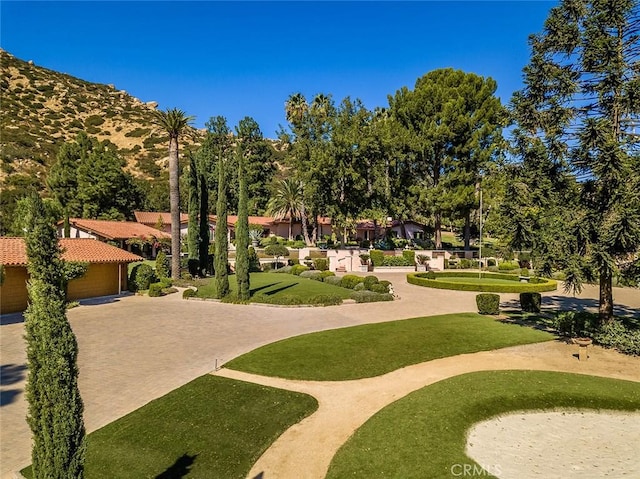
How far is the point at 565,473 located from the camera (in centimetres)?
791

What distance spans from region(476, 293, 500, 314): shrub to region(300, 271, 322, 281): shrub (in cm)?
1547

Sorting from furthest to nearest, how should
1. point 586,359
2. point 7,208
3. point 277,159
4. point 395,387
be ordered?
point 277,159, point 7,208, point 586,359, point 395,387

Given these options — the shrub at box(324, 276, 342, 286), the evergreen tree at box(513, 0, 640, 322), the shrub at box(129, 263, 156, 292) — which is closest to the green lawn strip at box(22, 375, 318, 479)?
the evergreen tree at box(513, 0, 640, 322)

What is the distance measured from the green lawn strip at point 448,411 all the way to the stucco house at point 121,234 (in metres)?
40.0

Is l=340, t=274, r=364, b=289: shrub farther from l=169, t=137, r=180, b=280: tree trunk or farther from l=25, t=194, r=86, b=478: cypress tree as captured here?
l=25, t=194, r=86, b=478: cypress tree

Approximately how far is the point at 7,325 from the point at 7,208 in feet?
142

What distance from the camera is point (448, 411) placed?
1002 cm

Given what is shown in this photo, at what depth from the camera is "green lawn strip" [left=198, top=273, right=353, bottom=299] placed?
27078mm

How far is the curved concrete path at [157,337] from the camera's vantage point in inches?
410

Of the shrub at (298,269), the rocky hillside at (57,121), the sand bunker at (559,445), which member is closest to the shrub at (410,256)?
the shrub at (298,269)

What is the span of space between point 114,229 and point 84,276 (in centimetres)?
2133

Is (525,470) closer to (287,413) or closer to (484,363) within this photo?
(287,413)

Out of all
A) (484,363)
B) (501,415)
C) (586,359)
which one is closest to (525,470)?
(501,415)

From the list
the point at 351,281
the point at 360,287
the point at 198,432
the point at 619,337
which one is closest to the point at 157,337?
the point at 198,432
